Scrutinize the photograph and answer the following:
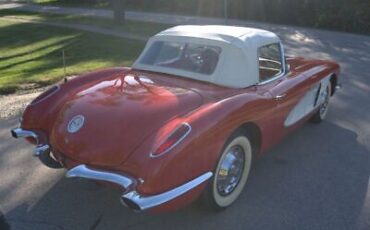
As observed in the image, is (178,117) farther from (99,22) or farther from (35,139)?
(99,22)

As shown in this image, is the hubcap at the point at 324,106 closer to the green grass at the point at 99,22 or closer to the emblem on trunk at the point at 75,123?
the emblem on trunk at the point at 75,123

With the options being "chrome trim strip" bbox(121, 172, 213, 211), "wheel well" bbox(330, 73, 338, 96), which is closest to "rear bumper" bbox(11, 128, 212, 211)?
"chrome trim strip" bbox(121, 172, 213, 211)

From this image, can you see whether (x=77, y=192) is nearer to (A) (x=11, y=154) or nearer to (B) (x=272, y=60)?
(A) (x=11, y=154)

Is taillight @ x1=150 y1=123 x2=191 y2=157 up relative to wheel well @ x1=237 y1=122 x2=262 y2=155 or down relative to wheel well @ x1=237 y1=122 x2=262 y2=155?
up

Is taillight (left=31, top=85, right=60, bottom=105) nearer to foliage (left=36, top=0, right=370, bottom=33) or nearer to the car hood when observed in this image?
the car hood

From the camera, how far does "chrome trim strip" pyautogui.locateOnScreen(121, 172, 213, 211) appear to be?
317 centimetres

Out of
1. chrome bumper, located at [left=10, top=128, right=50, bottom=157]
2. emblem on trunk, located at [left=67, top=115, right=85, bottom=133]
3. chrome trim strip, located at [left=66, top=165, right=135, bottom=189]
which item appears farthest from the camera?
chrome bumper, located at [left=10, top=128, right=50, bottom=157]

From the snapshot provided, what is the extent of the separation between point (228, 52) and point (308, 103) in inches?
54.4

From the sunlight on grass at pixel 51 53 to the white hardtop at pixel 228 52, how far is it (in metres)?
3.96

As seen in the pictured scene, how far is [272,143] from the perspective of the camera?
15.0 feet

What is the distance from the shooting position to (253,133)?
4266 millimetres

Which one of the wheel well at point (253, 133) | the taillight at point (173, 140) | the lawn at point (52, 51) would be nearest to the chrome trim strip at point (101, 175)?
the taillight at point (173, 140)

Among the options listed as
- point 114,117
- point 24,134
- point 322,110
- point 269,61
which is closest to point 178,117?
point 114,117

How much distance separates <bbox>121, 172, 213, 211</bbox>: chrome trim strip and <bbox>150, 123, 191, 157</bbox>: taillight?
287 mm
